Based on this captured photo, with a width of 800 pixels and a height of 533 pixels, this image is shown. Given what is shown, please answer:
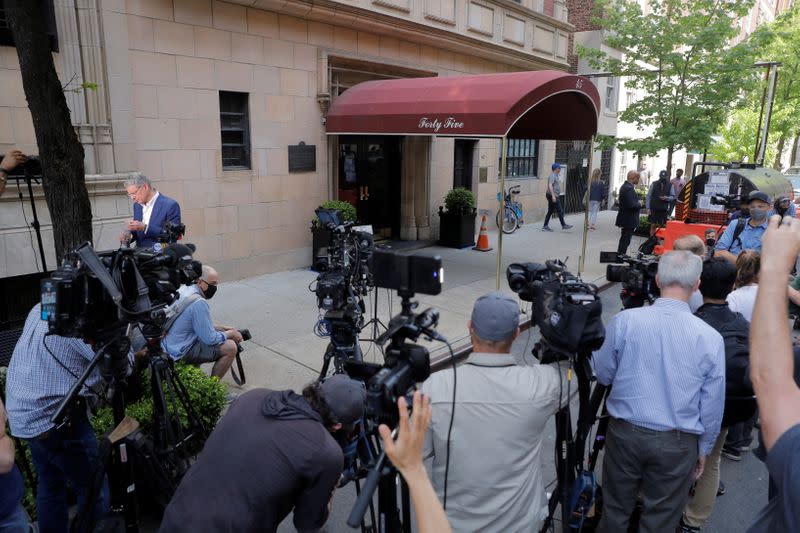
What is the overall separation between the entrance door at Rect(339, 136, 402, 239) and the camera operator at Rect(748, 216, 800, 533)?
11245 millimetres

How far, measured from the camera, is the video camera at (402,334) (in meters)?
2.10

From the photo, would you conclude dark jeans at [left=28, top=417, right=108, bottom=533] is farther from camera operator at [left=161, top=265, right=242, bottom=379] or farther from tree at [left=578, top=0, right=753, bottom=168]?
tree at [left=578, top=0, right=753, bottom=168]

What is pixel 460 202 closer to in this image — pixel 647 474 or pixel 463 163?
pixel 463 163

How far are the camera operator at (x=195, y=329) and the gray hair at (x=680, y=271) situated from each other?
147 inches

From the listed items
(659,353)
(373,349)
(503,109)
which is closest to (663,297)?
(659,353)

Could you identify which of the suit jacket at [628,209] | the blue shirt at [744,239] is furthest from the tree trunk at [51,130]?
the suit jacket at [628,209]

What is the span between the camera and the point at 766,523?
1.49 meters

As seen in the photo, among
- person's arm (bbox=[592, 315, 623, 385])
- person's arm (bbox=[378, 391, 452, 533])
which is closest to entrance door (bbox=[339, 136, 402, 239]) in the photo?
person's arm (bbox=[592, 315, 623, 385])

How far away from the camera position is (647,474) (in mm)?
3252

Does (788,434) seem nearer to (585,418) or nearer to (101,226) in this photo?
(585,418)

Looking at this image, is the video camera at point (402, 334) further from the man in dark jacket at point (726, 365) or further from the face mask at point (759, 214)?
the face mask at point (759, 214)

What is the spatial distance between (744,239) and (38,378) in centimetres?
760

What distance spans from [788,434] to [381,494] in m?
1.65

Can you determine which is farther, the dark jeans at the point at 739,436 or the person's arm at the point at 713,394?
the dark jeans at the point at 739,436
